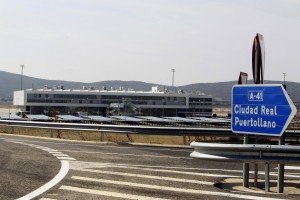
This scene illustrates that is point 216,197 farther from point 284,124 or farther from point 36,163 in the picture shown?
point 36,163

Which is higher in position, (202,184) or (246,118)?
(246,118)

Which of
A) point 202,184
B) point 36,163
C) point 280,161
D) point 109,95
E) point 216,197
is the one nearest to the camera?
point 216,197

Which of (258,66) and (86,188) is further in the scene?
(258,66)

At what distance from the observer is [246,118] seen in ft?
33.6

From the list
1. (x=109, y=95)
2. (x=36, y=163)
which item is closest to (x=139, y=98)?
(x=109, y=95)

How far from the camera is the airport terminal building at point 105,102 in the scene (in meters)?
144

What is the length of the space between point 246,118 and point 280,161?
1.59 metres

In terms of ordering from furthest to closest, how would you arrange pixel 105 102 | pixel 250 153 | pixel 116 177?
pixel 105 102
pixel 116 177
pixel 250 153

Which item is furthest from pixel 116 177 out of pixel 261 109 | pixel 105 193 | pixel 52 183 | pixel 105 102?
pixel 105 102

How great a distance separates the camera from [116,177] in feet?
34.6

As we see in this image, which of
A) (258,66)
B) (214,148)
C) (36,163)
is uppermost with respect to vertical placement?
(258,66)

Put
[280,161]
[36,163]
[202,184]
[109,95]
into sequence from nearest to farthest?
[280,161] → [202,184] → [36,163] → [109,95]

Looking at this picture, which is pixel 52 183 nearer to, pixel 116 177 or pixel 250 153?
pixel 116 177

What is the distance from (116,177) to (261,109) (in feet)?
11.2
